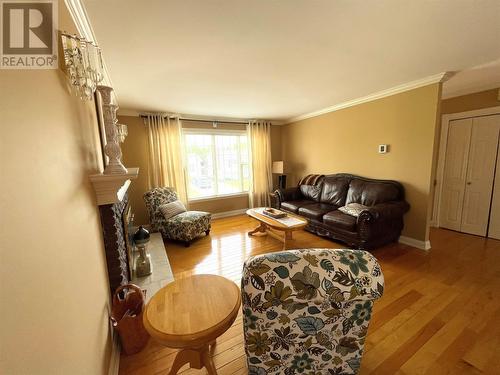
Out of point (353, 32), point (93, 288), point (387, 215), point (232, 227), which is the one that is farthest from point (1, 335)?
point (232, 227)

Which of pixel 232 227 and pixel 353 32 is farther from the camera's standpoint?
pixel 232 227

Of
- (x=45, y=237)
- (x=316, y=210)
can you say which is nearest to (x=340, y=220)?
(x=316, y=210)

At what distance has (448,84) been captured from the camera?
3006 millimetres

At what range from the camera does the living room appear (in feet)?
2.50

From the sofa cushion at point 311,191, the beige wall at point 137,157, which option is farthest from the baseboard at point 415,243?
the beige wall at point 137,157

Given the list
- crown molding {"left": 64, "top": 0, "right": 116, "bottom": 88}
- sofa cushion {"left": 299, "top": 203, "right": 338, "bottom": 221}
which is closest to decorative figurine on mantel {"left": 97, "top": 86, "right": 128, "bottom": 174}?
crown molding {"left": 64, "top": 0, "right": 116, "bottom": 88}

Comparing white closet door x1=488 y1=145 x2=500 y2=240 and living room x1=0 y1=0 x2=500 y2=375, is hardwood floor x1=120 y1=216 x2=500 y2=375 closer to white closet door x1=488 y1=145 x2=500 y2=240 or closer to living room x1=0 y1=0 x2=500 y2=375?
living room x1=0 y1=0 x2=500 y2=375

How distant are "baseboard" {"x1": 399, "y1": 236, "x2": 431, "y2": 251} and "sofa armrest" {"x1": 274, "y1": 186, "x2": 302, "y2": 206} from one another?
6.46 feet

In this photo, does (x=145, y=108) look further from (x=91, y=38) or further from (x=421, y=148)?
(x=421, y=148)

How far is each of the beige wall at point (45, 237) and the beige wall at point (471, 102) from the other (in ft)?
16.6

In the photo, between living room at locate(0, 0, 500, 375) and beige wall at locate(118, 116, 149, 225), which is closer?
living room at locate(0, 0, 500, 375)

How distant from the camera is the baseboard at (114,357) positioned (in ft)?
4.37

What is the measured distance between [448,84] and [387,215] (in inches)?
86.0

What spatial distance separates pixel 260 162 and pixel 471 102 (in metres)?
3.92
